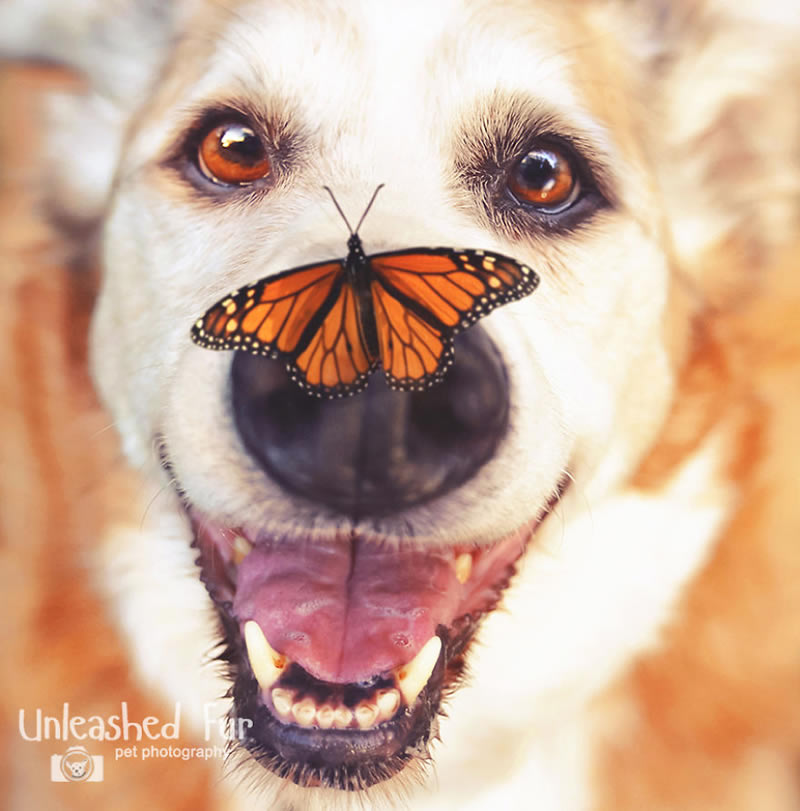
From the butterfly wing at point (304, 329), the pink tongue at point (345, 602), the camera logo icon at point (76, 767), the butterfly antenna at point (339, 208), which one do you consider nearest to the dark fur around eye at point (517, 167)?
the butterfly antenna at point (339, 208)

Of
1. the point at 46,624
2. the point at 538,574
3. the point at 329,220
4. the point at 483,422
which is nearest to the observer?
the point at 483,422

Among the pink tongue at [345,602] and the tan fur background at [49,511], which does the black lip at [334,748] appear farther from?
the tan fur background at [49,511]

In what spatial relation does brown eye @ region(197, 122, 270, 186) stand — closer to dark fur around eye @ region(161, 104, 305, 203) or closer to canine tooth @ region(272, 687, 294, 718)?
dark fur around eye @ region(161, 104, 305, 203)

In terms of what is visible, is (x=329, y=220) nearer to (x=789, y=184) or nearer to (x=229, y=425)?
(x=229, y=425)

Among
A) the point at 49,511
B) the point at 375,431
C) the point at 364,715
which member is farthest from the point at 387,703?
the point at 49,511

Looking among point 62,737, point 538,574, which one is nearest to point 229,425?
point 538,574

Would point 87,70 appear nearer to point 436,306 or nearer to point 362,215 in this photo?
point 362,215

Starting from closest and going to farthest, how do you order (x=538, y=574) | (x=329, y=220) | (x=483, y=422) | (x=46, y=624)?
(x=483, y=422) → (x=329, y=220) → (x=538, y=574) → (x=46, y=624)
